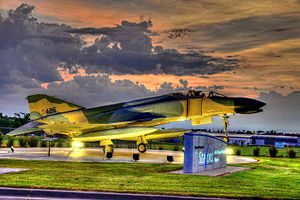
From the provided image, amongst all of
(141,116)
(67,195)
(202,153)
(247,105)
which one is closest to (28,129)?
(141,116)

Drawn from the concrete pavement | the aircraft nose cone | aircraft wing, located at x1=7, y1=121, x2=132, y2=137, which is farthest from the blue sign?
aircraft wing, located at x1=7, y1=121, x2=132, y2=137

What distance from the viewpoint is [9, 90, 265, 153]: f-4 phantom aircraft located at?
27875mm

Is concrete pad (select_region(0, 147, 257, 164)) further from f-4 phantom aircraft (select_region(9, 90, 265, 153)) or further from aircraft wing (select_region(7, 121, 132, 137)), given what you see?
aircraft wing (select_region(7, 121, 132, 137))

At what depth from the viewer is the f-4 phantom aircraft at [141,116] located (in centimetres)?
2788

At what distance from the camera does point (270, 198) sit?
12.7 metres

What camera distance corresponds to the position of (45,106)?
113 ft

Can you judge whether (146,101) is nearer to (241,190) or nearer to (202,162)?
(202,162)

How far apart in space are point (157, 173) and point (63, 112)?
16.4 m

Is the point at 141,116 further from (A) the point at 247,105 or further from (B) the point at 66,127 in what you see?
(A) the point at 247,105

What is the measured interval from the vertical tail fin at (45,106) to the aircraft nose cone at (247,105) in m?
14.6

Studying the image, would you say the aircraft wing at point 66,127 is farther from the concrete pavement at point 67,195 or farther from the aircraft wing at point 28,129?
the concrete pavement at point 67,195

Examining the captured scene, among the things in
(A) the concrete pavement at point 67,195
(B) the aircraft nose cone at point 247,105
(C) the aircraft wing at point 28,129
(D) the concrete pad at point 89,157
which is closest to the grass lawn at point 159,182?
(A) the concrete pavement at point 67,195

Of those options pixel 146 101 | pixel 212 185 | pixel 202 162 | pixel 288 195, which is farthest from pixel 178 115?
pixel 288 195

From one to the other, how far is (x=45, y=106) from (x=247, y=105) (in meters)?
17.2
